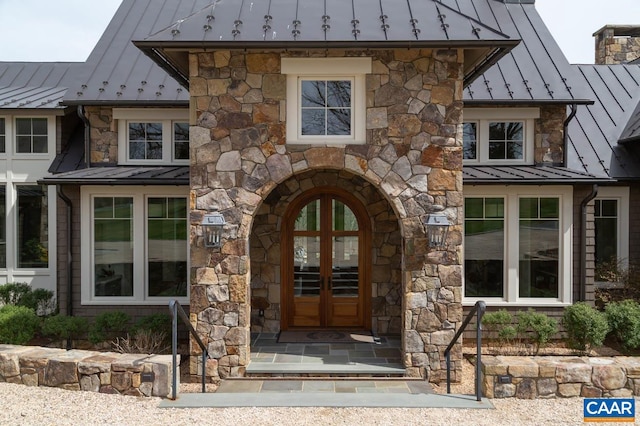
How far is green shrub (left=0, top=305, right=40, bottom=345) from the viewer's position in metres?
8.22

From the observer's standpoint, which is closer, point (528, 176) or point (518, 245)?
point (528, 176)

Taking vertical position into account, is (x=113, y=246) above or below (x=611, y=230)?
below

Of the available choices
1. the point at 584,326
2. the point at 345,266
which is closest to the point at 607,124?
the point at 584,326

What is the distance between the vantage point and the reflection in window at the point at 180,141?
384 inches

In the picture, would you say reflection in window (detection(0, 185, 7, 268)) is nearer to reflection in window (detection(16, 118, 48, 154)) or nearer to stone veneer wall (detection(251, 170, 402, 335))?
reflection in window (detection(16, 118, 48, 154))

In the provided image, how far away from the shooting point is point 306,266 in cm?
904

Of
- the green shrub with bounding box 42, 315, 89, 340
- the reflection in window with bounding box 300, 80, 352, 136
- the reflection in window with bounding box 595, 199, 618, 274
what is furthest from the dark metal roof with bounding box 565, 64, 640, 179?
the green shrub with bounding box 42, 315, 89, 340

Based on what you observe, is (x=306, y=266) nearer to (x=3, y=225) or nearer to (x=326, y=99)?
(x=326, y=99)

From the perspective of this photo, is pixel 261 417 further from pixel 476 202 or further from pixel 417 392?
pixel 476 202

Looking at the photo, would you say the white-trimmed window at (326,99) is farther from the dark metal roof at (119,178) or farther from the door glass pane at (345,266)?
the dark metal roof at (119,178)

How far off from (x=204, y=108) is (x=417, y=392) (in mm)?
4808

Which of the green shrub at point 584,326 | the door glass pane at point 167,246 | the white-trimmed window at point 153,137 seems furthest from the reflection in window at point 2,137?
the green shrub at point 584,326

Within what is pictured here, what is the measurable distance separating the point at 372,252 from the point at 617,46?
10796mm

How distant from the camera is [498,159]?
9602mm
